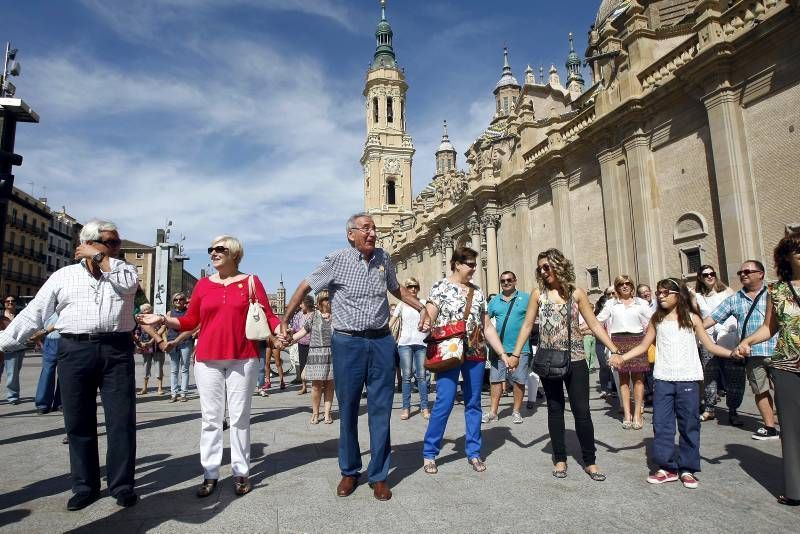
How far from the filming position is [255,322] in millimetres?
3883

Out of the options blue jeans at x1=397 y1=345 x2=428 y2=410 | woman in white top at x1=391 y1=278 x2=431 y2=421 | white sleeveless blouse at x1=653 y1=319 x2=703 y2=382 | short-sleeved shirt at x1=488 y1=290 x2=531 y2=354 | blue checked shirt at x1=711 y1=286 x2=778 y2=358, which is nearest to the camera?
white sleeveless blouse at x1=653 y1=319 x2=703 y2=382

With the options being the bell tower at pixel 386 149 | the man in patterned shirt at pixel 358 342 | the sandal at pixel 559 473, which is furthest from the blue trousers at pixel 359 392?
the bell tower at pixel 386 149

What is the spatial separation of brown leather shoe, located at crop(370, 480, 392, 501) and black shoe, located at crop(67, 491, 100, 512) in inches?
79.5

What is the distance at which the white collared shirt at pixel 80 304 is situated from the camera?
348cm

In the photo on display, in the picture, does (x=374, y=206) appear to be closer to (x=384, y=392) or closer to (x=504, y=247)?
(x=504, y=247)

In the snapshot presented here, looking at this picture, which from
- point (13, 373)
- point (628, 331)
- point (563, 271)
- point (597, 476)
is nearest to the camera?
point (597, 476)

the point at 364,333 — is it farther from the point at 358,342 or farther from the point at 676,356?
the point at 676,356

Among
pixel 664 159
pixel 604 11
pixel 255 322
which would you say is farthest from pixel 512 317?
pixel 604 11

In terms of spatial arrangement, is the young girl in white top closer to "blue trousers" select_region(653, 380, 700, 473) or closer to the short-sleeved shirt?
"blue trousers" select_region(653, 380, 700, 473)

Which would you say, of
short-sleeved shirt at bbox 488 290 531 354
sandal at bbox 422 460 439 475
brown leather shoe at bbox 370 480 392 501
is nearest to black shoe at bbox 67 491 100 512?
brown leather shoe at bbox 370 480 392 501

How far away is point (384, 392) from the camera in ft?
12.8

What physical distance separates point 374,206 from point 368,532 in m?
61.3

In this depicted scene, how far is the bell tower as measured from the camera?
6378 centimetres

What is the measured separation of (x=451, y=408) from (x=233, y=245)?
2.33m
